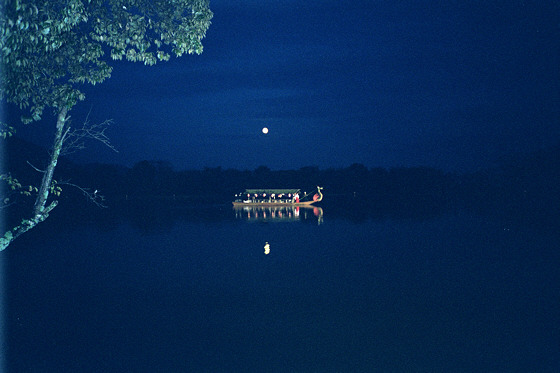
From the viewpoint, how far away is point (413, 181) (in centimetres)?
8856

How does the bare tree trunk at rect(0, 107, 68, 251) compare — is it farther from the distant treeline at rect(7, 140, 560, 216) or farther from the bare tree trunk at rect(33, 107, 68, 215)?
the distant treeline at rect(7, 140, 560, 216)

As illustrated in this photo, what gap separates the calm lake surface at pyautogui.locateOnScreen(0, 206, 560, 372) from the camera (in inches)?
267

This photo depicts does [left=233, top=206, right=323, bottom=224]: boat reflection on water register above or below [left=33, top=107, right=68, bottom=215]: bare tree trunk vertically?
below

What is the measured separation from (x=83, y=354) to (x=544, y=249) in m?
17.0

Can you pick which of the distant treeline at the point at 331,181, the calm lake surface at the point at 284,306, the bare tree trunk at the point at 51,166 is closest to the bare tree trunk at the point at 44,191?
the bare tree trunk at the point at 51,166

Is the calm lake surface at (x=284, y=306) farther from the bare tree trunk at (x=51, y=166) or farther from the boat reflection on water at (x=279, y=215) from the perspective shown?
the boat reflection on water at (x=279, y=215)

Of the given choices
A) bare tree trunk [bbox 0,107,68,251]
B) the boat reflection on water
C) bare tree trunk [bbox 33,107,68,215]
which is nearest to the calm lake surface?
bare tree trunk [bbox 0,107,68,251]

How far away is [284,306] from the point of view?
952cm

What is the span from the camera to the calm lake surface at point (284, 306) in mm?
6785

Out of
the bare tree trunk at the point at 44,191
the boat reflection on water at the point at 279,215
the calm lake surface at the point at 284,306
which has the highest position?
the bare tree trunk at the point at 44,191

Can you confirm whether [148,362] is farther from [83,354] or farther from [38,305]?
[38,305]

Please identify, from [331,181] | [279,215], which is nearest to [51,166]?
[279,215]


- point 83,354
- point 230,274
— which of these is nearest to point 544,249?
point 230,274

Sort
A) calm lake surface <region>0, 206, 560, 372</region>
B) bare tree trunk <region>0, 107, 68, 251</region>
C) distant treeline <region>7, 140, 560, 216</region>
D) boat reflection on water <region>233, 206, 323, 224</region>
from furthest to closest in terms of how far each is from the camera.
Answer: distant treeline <region>7, 140, 560, 216</region>, boat reflection on water <region>233, 206, 323, 224</region>, calm lake surface <region>0, 206, 560, 372</region>, bare tree trunk <region>0, 107, 68, 251</region>
